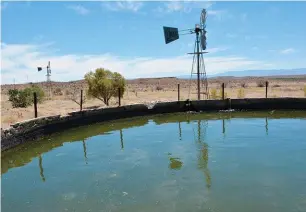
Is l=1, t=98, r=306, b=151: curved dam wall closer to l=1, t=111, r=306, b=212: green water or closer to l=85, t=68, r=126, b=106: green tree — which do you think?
l=1, t=111, r=306, b=212: green water

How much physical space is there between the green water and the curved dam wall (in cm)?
42

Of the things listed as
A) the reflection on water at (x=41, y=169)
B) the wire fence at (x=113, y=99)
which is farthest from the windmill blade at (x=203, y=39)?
the reflection on water at (x=41, y=169)

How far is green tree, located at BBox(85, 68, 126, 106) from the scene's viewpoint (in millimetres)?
18141

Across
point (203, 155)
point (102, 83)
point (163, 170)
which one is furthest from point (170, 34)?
point (163, 170)

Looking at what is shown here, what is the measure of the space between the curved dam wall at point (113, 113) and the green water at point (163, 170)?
1.39 feet

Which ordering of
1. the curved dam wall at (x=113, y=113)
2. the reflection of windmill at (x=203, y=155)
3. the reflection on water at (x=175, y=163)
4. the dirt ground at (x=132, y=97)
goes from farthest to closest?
the dirt ground at (x=132, y=97), the curved dam wall at (x=113, y=113), the reflection on water at (x=175, y=163), the reflection of windmill at (x=203, y=155)

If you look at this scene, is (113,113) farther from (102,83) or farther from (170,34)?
(170,34)

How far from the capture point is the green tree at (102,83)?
18.1 meters

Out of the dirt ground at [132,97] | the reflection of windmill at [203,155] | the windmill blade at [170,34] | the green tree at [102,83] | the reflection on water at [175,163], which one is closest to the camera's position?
the reflection of windmill at [203,155]

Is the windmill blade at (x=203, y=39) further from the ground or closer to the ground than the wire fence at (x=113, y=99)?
further from the ground

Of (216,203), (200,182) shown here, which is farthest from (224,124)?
(216,203)

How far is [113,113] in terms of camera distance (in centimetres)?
1526

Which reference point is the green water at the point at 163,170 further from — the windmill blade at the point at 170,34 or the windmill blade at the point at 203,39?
the windmill blade at the point at 203,39

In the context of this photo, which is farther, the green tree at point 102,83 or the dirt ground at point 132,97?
the green tree at point 102,83
